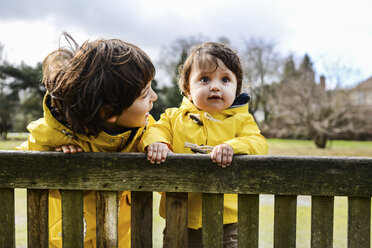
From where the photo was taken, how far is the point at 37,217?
150cm

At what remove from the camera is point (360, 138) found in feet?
91.7

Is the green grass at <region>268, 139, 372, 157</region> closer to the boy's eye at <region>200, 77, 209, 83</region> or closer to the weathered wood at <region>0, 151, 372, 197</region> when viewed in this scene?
the boy's eye at <region>200, 77, 209, 83</region>

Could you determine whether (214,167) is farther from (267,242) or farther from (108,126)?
(267,242)

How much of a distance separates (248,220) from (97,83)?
87 cm

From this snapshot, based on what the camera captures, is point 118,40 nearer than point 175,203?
No

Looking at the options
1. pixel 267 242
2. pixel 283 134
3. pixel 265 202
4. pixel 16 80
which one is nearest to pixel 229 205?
pixel 267 242

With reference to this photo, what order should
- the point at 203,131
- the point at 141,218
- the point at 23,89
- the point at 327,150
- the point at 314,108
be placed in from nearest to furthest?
the point at 141,218 → the point at 203,131 → the point at 23,89 → the point at 327,150 → the point at 314,108

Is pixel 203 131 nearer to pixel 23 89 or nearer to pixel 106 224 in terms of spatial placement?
pixel 106 224

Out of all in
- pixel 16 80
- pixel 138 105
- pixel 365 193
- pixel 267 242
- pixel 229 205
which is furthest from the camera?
pixel 16 80

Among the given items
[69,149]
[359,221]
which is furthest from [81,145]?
[359,221]

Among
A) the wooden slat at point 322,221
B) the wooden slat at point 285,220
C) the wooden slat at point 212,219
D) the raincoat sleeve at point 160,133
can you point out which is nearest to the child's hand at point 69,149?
the raincoat sleeve at point 160,133

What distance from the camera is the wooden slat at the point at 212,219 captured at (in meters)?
1.43

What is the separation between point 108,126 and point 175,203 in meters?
0.52

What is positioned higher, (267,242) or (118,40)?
(118,40)
